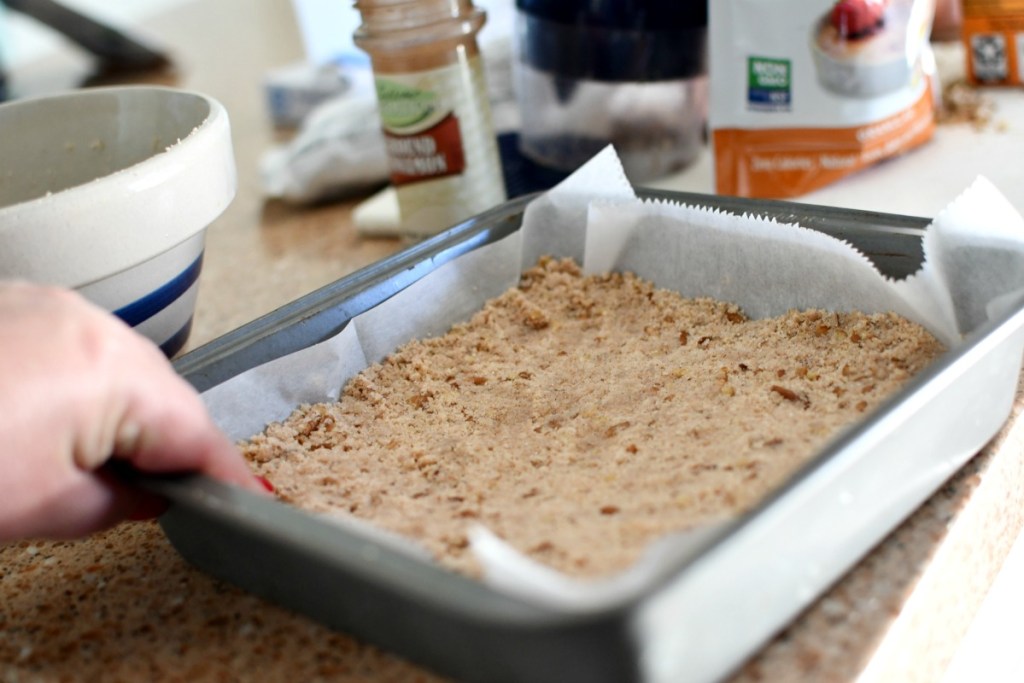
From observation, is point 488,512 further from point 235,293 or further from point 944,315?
point 235,293

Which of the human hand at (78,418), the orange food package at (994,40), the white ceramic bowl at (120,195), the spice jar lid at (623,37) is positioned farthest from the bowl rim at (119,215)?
the orange food package at (994,40)

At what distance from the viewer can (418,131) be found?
0.84m

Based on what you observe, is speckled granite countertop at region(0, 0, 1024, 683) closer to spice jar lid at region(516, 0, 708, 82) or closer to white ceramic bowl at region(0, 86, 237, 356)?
white ceramic bowl at region(0, 86, 237, 356)

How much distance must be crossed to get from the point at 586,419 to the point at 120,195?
0.26 m

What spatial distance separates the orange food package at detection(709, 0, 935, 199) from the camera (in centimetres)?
84

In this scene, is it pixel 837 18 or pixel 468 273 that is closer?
pixel 468 273

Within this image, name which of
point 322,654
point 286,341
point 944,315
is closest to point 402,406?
point 286,341

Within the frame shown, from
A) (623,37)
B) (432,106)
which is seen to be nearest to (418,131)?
(432,106)

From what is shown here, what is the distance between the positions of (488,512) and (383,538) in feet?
0.21

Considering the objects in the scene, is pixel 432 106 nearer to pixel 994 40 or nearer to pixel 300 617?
pixel 300 617

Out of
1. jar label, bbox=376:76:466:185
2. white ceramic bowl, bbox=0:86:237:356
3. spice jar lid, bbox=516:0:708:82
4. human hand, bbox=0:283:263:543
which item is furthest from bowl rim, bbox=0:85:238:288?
spice jar lid, bbox=516:0:708:82

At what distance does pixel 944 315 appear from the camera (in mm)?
525

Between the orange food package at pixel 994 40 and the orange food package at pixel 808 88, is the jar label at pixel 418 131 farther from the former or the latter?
the orange food package at pixel 994 40

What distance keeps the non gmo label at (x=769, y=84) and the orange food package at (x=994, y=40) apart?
0.37 meters
